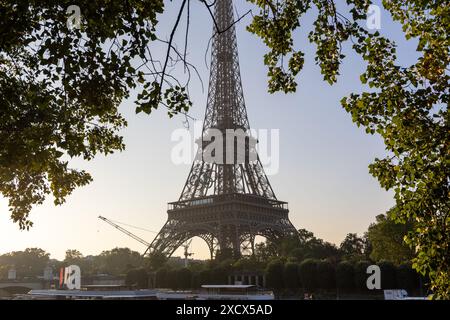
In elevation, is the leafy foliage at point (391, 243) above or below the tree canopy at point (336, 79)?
below

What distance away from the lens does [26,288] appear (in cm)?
10962

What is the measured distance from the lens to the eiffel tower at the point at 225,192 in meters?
78.1

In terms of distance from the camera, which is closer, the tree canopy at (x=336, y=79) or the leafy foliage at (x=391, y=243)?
the tree canopy at (x=336, y=79)

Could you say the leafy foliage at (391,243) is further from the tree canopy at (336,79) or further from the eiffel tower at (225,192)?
the tree canopy at (336,79)

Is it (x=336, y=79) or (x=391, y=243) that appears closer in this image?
(x=336, y=79)

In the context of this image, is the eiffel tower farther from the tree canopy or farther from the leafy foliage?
the tree canopy

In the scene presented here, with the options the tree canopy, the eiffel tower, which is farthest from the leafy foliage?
the tree canopy

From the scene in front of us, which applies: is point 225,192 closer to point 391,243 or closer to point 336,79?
point 391,243

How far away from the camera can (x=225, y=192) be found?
268 ft

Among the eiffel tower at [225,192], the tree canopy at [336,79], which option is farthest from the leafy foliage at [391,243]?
the tree canopy at [336,79]

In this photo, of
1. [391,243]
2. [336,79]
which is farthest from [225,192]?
[336,79]

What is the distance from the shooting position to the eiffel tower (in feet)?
256

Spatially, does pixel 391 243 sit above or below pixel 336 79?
below

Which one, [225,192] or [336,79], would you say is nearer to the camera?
[336,79]
